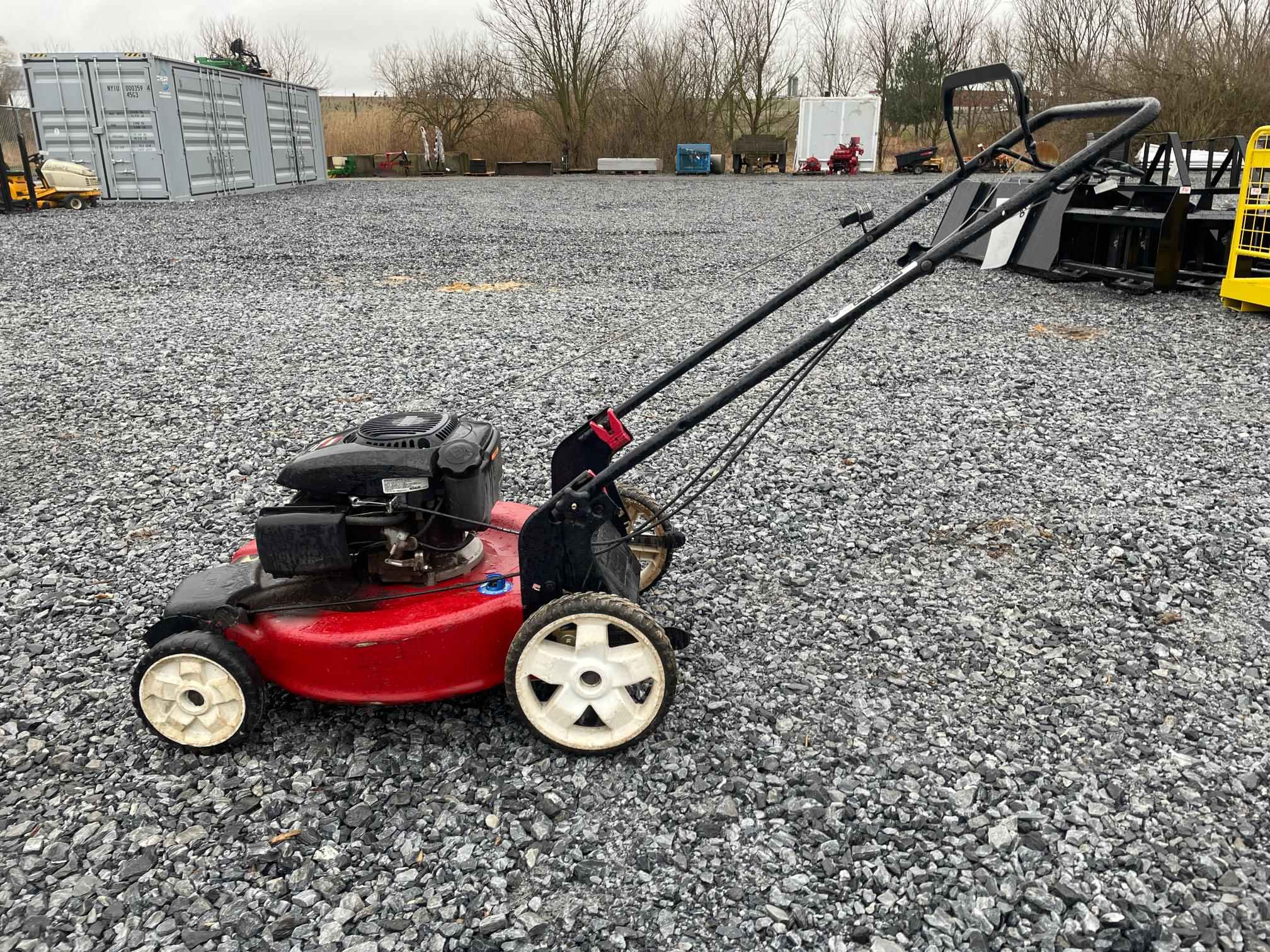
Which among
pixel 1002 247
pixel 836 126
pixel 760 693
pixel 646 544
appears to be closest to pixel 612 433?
pixel 646 544

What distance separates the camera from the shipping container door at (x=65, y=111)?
16984 mm

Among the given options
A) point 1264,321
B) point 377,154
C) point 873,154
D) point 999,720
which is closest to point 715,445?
point 999,720

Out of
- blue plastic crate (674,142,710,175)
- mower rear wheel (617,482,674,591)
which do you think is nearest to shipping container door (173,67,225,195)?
blue plastic crate (674,142,710,175)

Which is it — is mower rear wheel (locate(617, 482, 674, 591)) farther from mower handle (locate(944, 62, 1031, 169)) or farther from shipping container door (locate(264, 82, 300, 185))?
shipping container door (locate(264, 82, 300, 185))

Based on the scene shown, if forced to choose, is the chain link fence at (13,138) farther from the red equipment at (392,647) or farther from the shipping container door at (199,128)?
the red equipment at (392,647)

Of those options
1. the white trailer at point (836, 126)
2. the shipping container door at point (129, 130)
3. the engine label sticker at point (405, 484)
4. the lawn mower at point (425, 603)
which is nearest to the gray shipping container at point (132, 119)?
the shipping container door at point (129, 130)

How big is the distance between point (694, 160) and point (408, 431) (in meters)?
27.9

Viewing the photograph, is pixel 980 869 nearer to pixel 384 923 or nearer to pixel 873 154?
pixel 384 923

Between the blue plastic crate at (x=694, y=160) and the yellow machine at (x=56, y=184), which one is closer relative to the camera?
the yellow machine at (x=56, y=184)

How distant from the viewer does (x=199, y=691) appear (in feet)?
7.74

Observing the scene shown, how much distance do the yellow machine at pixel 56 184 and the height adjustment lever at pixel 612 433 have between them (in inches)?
641

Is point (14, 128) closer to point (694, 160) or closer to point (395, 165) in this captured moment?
point (395, 165)

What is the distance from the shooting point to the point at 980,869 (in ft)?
6.52

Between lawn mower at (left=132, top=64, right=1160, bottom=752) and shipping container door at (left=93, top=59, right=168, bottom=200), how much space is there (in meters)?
17.8
